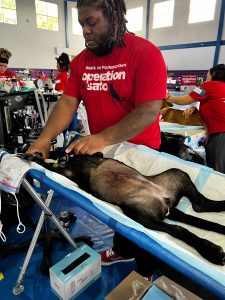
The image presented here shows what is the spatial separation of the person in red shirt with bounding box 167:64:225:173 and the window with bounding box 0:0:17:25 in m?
9.18

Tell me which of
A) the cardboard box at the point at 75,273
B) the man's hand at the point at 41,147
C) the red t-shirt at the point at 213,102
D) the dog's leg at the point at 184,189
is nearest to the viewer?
the dog's leg at the point at 184,189

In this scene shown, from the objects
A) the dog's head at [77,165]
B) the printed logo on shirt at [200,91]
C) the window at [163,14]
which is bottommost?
the dog's head at [77,165]

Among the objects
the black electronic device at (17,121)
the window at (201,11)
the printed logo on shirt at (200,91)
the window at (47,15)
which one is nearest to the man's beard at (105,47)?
the printed logo on shirt at (200,91)

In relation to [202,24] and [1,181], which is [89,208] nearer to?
[1,181]

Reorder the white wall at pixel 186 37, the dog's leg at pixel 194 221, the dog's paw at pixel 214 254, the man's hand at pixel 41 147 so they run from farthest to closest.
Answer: the white wall at pixel 186 37, the man's hand at pixel 41 147, the dog's leg at pixel 194 221, the dog's paw at pixel 214 254

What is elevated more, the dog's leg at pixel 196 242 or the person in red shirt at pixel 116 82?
the person in red shirt at pixel 116 82

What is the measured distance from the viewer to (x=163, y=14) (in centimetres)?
1091

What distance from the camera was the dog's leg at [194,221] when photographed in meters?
0.93

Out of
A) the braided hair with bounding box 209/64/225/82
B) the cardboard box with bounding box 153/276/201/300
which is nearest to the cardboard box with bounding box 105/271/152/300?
the cardboard box with bounding box 153/276/201/300

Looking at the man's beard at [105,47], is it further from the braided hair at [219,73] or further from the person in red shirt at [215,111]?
the braided hair at [219,73]

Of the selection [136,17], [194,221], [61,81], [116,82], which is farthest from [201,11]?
[194,221]

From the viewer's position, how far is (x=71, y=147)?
1.16 m

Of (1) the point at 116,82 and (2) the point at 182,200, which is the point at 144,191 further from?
(1) the point at 116,82

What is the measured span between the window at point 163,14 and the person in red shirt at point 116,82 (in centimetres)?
1110
